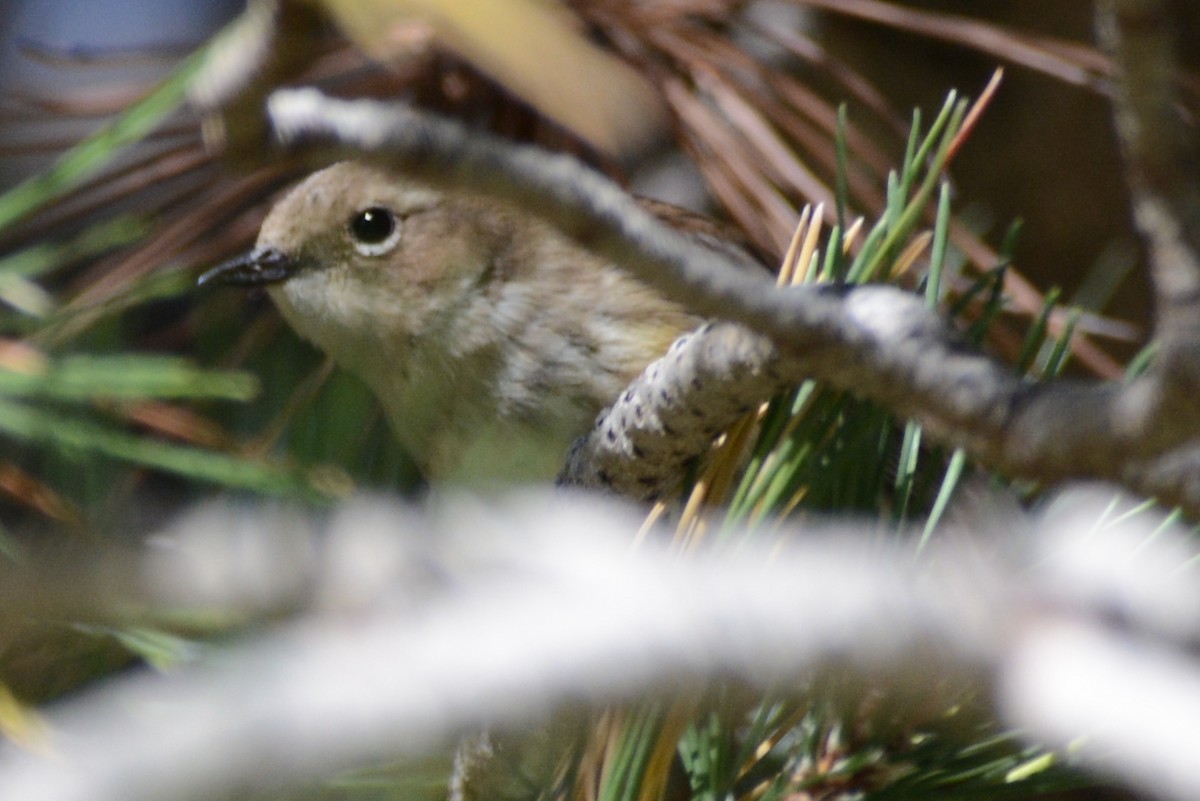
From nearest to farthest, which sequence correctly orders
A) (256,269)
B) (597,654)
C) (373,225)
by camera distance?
(597,654) < (256,269) < (373,225)

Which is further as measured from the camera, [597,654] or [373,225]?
[373,225]

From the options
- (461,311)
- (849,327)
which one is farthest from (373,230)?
(849,327)

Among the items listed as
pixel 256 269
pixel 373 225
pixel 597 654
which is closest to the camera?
pixel 597 654

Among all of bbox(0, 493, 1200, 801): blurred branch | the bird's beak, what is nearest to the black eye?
the bird's beak

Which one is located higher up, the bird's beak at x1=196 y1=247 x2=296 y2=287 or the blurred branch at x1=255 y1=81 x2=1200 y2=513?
the bird's beak at x1=196 y1=247 x2=296 y2=287

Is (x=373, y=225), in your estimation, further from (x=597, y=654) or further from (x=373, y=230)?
(x=597, y=654)

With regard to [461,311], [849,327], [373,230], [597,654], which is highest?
[373,230]

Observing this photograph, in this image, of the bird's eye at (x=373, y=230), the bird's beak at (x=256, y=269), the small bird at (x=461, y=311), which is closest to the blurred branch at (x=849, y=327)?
the small bird at (x=461, y=311)

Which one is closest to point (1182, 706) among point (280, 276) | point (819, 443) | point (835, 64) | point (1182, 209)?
point (1182, 209)

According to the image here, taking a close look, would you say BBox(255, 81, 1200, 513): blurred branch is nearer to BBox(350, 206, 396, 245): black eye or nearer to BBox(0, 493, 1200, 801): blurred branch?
BBox(0, 493, 1200, 801): blurred branch
